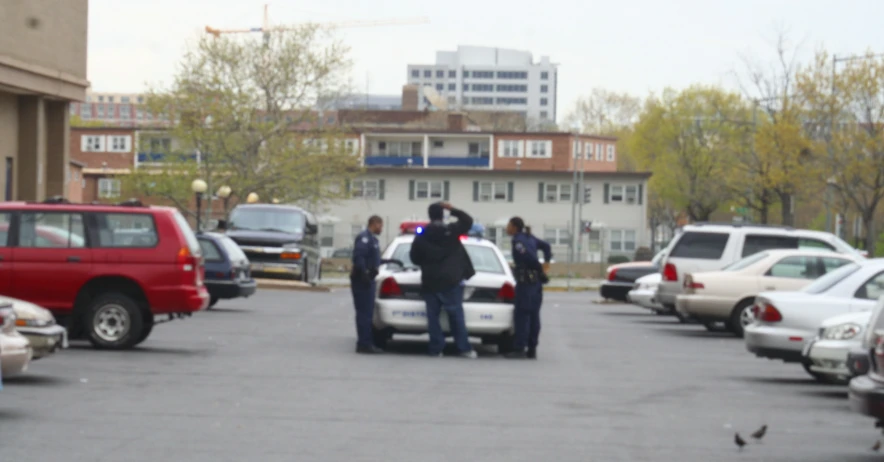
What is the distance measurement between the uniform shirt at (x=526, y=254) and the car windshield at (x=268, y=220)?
20.4m

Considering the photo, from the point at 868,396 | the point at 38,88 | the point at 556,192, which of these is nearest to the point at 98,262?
the point at 868,396

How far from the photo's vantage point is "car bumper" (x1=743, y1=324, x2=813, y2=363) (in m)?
15.2

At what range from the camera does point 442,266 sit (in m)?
16.5

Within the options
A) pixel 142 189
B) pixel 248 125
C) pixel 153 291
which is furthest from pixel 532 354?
pixel 142 189

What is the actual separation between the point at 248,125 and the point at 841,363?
51318 millimetres

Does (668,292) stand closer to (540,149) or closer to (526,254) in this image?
(526,254)

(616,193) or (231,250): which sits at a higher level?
(616,193)

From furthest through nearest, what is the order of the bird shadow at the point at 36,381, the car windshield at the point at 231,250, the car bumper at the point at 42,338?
the car windshield at the point at 231,250 → the bird shadow at the point at 36,381 → the car bumper at the point at 42,338

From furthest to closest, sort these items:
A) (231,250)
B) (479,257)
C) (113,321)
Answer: (231,250) → (479,257) → (113,321)

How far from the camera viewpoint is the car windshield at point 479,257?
58.7 feet

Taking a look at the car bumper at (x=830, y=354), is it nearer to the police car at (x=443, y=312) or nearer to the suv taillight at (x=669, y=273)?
the police car at (x=443, y=312)

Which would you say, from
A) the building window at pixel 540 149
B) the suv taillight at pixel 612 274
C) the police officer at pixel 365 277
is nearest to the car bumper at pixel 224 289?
the police officer at pixel 365 277

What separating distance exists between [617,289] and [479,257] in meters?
14.3

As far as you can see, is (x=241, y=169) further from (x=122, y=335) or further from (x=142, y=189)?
(x=122, y=335)
